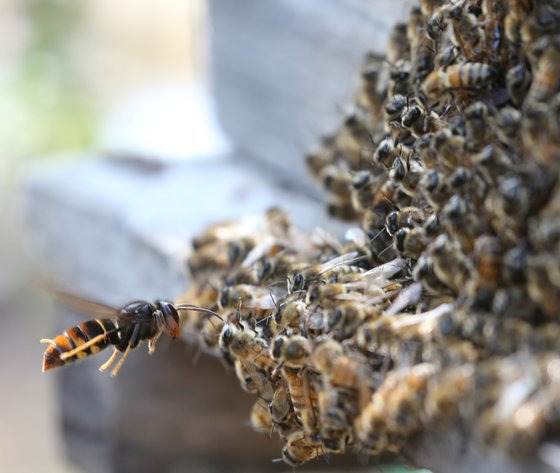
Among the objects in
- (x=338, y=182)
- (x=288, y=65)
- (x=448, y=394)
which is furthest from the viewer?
(x=288, y=65)

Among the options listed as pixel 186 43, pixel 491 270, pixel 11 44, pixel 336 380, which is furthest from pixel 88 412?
pixel 186 43

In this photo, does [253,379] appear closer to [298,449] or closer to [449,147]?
[298,449]

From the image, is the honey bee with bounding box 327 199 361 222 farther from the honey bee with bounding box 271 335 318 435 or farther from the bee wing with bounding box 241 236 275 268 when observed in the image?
the honey bee with bounding box 271 335 318 435

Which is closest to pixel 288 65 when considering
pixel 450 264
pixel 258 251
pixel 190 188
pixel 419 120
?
pixel 190 188

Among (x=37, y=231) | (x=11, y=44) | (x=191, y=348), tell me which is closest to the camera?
(x=191, y=348)

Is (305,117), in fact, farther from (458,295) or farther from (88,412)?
(458,295)

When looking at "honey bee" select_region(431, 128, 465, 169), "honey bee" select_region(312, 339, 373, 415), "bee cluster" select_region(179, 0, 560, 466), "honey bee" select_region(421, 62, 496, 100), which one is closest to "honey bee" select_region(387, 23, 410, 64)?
"bee cluster" select_region(179, 0, 560, 466)
